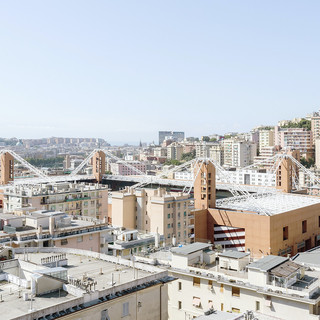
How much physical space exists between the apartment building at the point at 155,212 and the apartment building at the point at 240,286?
1551 cm

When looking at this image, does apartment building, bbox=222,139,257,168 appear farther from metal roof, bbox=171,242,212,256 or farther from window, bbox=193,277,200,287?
window, bbox=193,277,200,287

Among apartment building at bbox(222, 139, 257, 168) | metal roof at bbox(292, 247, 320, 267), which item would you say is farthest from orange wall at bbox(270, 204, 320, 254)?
apartment building at bbox(222, 139, 257, 168)

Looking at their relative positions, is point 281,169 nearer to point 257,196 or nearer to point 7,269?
point 257,196

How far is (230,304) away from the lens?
61.1 feet

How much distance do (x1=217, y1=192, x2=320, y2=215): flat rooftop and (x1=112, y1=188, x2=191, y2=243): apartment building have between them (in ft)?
29.9

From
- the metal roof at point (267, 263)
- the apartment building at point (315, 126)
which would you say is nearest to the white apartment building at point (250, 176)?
the apartment building at point (315, 126)

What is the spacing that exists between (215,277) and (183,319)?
2.45m

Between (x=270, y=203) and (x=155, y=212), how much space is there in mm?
17805

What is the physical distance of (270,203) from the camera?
166 ft

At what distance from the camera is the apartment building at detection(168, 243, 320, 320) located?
16.9m

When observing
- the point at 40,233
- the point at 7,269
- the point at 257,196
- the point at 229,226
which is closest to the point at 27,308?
the point at 7,269

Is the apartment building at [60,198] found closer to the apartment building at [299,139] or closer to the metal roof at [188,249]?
the metal roof at [188,249]

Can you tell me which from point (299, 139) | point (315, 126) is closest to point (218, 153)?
point (299, 139)

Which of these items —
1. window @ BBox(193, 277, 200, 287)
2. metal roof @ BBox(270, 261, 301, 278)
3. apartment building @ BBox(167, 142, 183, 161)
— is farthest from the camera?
apartment building @ BBox(167, 142, 183, 161)
